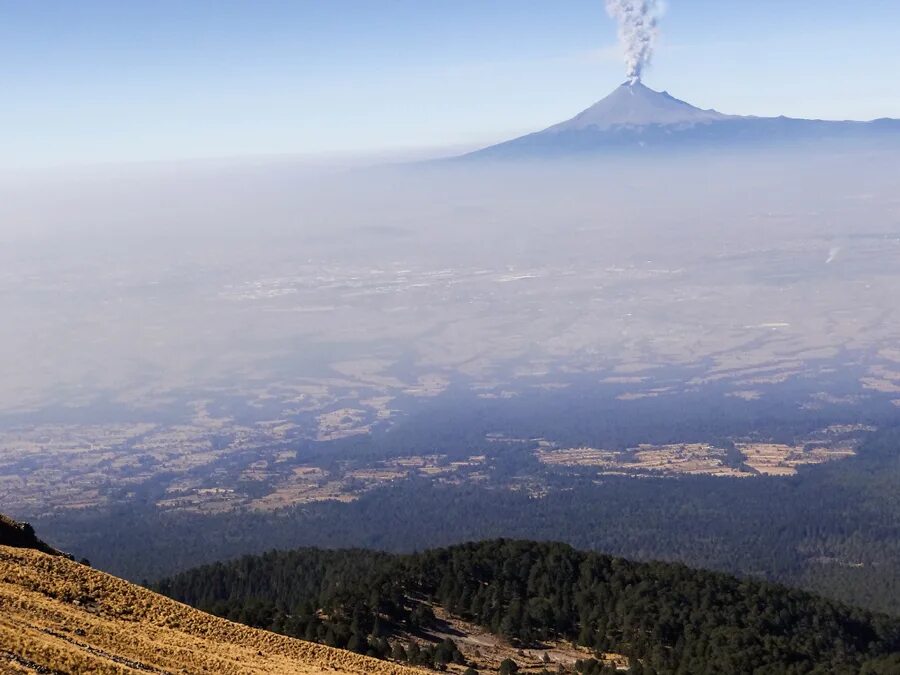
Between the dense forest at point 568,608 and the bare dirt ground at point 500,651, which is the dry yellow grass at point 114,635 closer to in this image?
the dense forest at point 568,608

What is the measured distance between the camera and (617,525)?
92812 mm

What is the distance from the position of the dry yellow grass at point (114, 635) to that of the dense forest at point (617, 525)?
183 ft

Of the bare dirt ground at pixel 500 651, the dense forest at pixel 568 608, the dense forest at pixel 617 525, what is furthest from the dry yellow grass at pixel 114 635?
the dense forest at pixel 617 525

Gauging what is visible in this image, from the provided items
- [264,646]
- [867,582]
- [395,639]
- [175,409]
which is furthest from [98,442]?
[264,646]

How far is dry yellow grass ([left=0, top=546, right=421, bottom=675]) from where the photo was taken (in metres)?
16.6

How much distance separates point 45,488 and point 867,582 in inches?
3187

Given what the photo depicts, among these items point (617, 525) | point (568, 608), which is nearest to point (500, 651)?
point (568, 608)

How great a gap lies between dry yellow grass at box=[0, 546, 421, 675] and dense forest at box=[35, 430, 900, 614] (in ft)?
183

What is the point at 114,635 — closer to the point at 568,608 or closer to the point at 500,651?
the point at 500,651

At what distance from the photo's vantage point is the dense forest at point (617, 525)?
265 ft

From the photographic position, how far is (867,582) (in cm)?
7306

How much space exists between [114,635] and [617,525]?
7706cm

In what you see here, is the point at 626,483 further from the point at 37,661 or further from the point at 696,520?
the point at 37,661

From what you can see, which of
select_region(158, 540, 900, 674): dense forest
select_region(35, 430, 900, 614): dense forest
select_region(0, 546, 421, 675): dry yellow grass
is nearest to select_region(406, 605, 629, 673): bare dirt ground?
select_region(158, 540, 900, 674): dense forest
